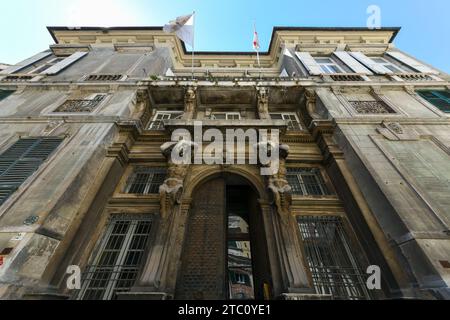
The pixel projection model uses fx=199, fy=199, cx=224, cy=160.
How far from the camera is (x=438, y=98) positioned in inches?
368

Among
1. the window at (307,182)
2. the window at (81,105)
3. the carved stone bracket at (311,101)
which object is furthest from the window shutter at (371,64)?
the window at (81,105)

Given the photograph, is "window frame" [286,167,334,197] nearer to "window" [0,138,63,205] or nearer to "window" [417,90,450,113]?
"window" [417,90,450,113]

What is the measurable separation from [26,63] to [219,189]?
583 inches

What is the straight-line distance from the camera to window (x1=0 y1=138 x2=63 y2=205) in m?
5.68

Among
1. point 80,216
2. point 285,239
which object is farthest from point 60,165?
point 285,239

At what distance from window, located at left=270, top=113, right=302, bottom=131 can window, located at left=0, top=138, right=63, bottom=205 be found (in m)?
9.45

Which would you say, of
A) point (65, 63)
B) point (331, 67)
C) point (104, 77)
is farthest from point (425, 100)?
point (65, 63)

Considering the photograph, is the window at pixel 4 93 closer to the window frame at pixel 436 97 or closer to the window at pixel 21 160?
the window at pixel 21 160

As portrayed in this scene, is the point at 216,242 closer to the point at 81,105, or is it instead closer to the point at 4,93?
the point at 81,105

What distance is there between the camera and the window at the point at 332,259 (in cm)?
517

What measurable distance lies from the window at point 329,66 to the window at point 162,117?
9542 millimetres

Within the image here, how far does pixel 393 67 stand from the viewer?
12.3 metres

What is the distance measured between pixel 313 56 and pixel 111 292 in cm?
1687
